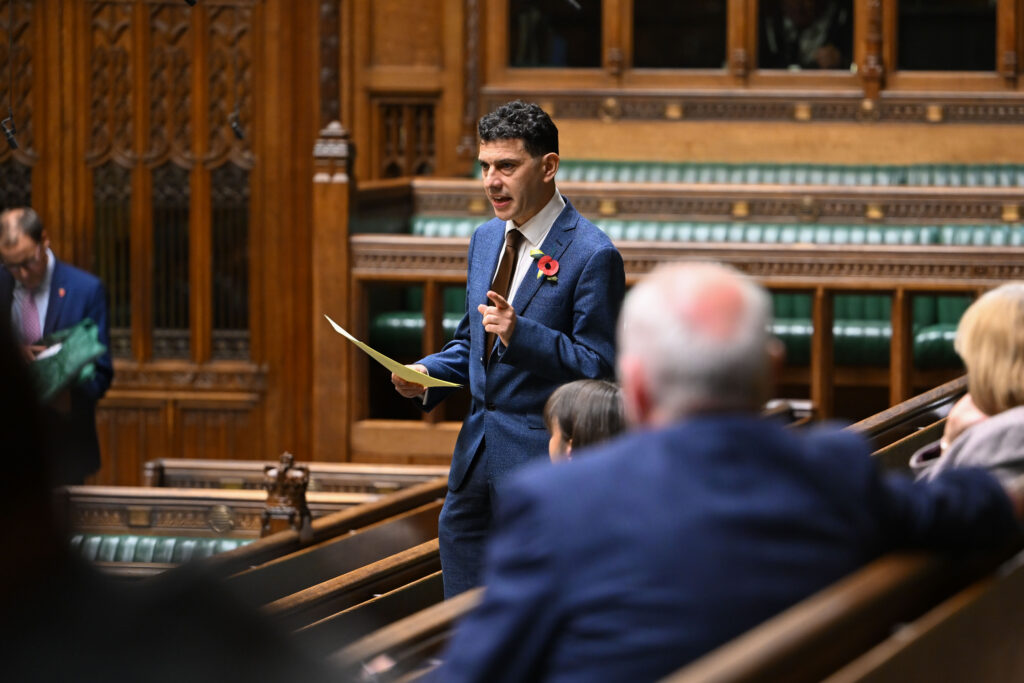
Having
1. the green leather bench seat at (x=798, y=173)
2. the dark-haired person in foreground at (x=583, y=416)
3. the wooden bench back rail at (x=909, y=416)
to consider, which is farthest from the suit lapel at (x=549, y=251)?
the green leather bench seat at (x=798, y=173)

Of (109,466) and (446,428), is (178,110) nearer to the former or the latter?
(109,466)

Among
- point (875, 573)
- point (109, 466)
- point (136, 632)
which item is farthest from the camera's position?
point (109, 466)

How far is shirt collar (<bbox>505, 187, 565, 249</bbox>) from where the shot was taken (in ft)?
9.89

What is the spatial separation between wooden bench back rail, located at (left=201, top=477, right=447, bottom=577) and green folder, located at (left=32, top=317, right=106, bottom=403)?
97 cm

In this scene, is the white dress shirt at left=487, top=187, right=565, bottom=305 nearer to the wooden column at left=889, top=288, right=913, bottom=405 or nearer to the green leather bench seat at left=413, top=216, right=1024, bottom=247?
Result: the wooden column at left=889, top=288, right=913, bottom=405

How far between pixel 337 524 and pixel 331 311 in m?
1.84

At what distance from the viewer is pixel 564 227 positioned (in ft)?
9.83

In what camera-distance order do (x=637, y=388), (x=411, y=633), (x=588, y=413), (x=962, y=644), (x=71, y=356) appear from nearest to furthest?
(x=637, y=388) < (x=962, y=644) < (x=411, y=633) < (x=588, y=413) < (x=71, y=356)

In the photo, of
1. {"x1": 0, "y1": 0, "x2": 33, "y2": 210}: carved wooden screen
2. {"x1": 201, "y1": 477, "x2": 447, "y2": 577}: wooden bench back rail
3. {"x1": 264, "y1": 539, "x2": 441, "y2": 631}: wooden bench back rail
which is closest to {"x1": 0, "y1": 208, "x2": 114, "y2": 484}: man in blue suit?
{"x1": 201, "y1": 477, "x2": 447, "y2": 577}: wooden bench back rail

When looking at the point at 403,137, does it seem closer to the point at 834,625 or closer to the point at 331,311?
the point at 331,311

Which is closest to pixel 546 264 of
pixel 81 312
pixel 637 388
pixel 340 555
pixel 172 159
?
pixel 637 388

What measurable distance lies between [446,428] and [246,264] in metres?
2.44

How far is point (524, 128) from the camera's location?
301 cm

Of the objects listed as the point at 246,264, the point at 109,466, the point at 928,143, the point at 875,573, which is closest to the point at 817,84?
the point at 928,143
